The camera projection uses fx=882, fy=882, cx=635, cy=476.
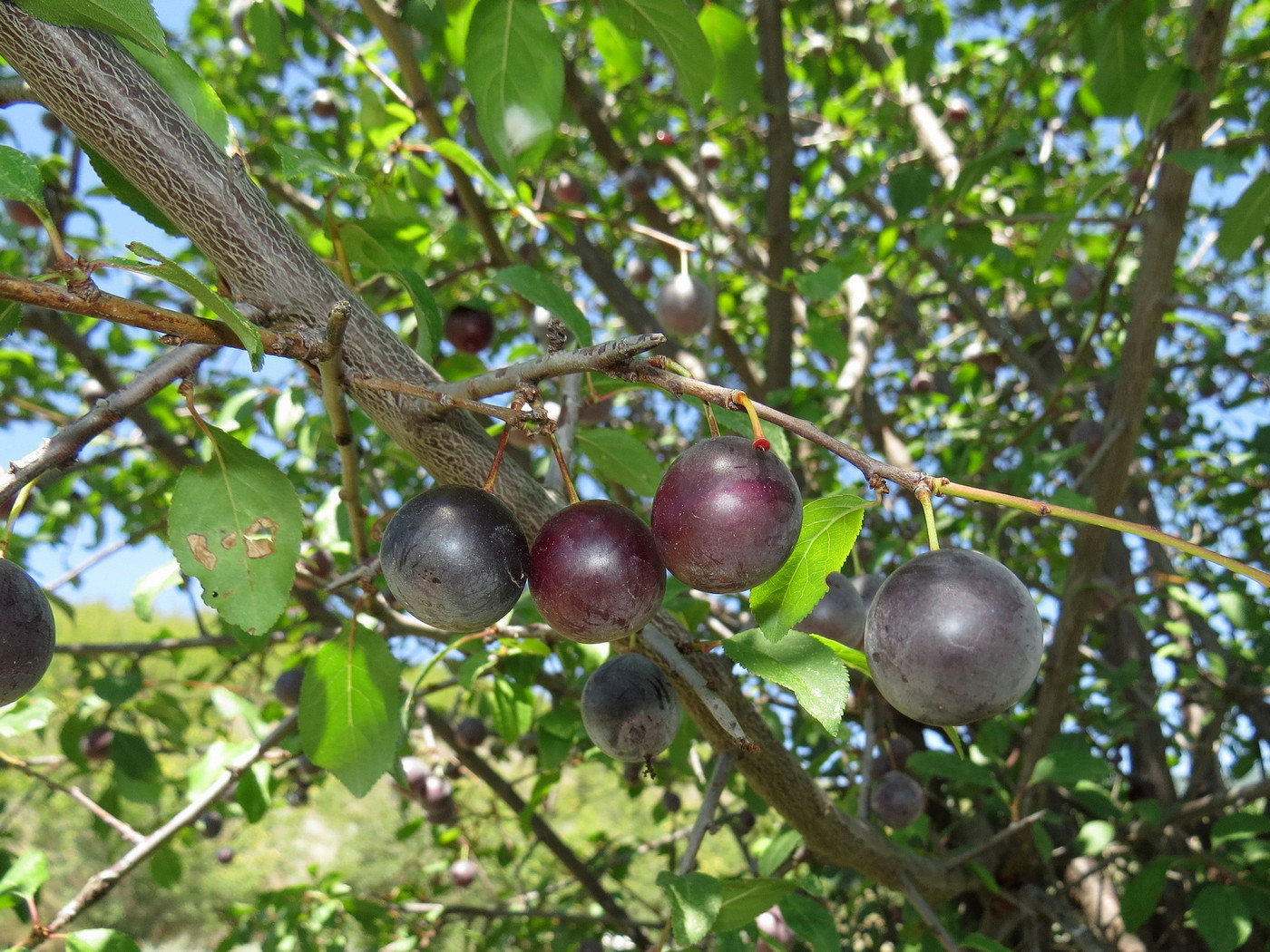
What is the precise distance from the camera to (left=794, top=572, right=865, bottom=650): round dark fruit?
1.36 meters

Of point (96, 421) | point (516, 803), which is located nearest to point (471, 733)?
point (516, 803)

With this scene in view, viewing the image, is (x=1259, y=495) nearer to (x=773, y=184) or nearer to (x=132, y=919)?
(x=773, y=184)

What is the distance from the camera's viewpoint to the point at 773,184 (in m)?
2.85

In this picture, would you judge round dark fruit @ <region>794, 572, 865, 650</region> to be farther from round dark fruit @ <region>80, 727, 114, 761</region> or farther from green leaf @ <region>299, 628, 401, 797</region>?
round dark fruit @ <region>80, 727, 114, 761</region>

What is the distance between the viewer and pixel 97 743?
269 centimetres

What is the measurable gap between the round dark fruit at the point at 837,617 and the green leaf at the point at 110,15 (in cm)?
108

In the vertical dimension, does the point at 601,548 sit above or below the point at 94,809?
above

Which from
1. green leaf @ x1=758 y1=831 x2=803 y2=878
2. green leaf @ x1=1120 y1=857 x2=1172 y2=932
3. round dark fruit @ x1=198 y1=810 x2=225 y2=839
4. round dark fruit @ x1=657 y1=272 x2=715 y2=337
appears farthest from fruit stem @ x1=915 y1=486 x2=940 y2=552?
round dark fruit @ x1=198 y1=810 x2=225 y2=839

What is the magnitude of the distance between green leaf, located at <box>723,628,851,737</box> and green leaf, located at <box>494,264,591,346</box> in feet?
1.35

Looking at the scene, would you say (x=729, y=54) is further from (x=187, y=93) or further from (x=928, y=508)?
(x=928, y=508)

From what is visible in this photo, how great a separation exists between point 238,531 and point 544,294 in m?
0.45

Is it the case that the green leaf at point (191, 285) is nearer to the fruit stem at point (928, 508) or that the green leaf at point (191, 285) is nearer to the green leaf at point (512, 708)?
the fruit stem at point (928, 508)

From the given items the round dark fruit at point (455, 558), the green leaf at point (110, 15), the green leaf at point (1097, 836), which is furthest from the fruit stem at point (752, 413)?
the green leaf at point (1097, 836)

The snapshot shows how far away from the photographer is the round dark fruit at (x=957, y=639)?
72cm
